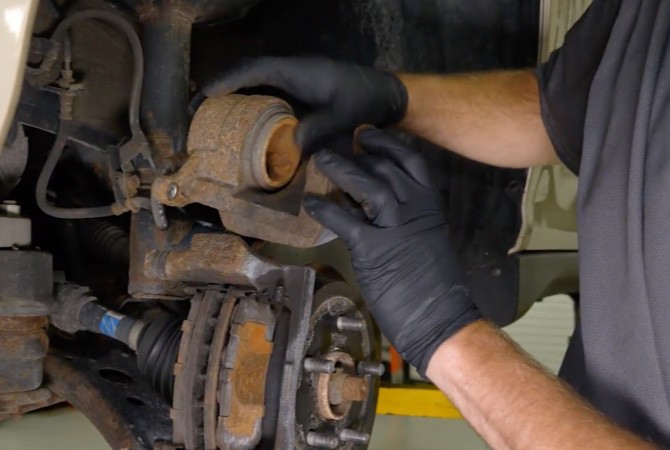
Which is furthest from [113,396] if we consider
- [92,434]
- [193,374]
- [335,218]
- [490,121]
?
[92,434]

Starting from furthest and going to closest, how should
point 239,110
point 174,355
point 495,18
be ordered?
1. point 495,18
2. point 174,355
3. point 239,110

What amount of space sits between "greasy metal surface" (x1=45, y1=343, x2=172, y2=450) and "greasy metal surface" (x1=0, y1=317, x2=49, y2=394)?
77 mm

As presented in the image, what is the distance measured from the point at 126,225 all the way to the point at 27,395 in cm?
30

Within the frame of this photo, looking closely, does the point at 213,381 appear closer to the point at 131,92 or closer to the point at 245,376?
the point at 245,376

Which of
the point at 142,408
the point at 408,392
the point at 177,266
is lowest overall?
the point at 408,392

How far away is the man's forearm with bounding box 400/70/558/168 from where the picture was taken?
3.51 feet

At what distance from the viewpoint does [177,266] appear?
811 mm

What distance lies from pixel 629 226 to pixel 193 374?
491mm

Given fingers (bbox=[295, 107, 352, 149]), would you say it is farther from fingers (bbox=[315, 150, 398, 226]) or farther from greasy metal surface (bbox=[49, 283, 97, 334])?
greasy metal surface (bbox=[49, 283, 97, 334])

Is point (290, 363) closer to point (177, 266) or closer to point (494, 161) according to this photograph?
point (177, 266)

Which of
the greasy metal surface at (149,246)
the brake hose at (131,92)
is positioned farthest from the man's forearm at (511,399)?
the brake hose at (131,92)

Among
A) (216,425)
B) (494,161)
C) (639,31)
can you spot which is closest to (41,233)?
(216,425)

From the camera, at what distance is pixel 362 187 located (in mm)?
736

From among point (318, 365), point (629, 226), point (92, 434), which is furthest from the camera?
point (92, 434)
